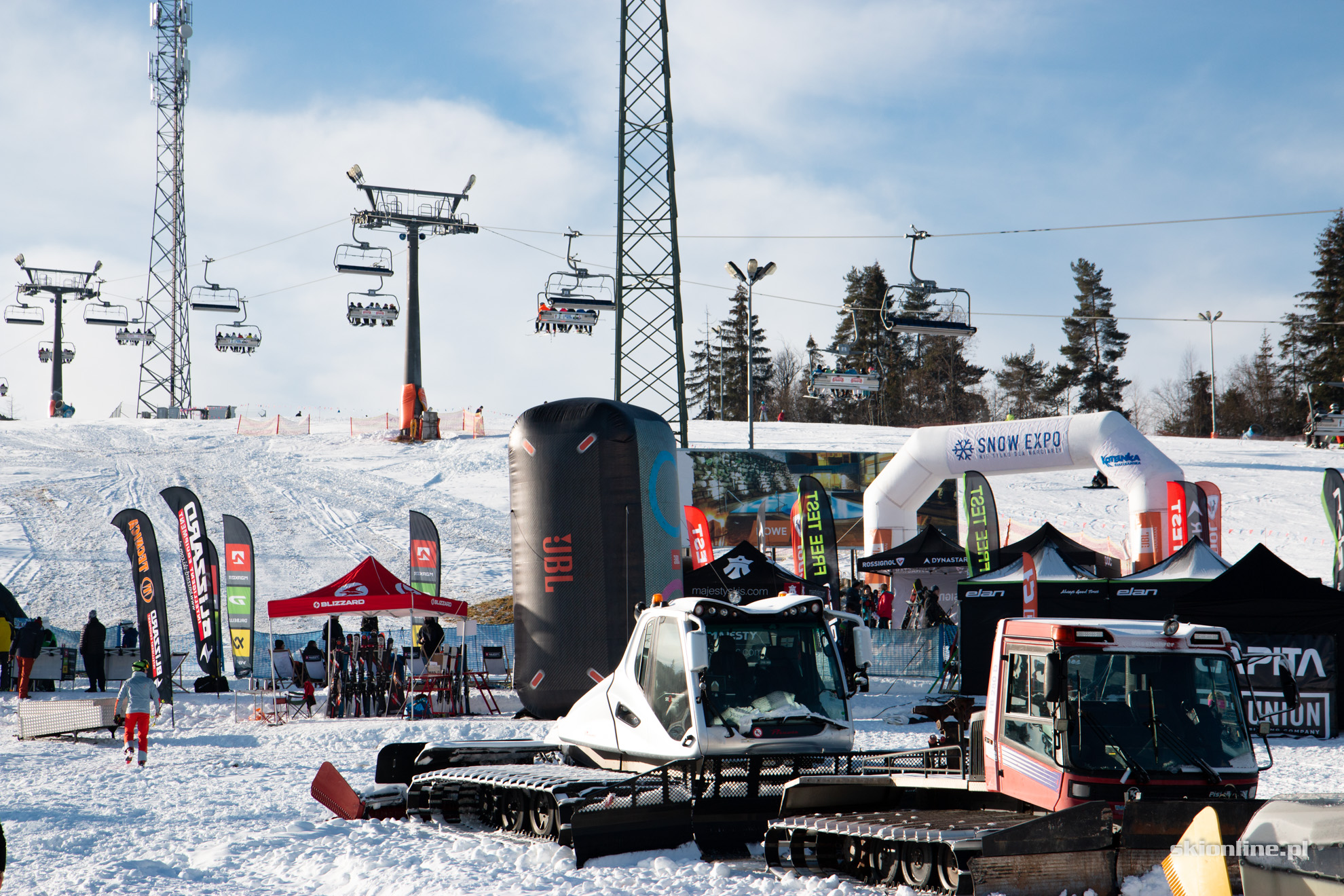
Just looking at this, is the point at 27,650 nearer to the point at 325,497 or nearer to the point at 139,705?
the point at 139,705

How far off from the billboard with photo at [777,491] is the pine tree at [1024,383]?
44.8 m

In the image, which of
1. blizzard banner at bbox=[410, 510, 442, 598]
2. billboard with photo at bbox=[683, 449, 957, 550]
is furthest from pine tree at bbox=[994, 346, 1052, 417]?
blizzard banner at bbox=[410, 510, 442, 598]

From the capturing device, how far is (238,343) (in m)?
57.0

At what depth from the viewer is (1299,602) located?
14.3 meters

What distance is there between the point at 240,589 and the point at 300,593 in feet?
33.9

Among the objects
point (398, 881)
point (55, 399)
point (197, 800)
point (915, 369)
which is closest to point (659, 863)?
point (398, 881)

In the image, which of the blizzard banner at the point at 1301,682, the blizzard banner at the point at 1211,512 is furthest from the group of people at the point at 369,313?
the blizzard banner at the point at 1301,682

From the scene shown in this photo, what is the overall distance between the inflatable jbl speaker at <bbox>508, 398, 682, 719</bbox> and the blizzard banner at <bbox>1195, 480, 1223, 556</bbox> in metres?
14.0

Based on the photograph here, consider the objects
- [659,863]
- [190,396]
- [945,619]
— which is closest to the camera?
[659,863]

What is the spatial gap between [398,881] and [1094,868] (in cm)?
404

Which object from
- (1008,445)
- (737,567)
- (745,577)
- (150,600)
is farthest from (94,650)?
(1008,445)

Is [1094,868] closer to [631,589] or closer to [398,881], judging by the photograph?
[398,881]

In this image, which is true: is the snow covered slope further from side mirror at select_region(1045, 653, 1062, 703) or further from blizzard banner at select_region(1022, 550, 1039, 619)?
side mirror at select_region(1045, 653, 1062, 703)

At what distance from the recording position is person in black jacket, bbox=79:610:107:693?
2006 cm
